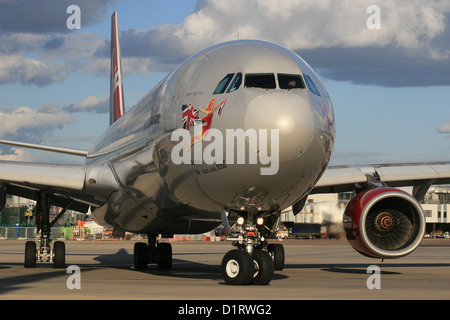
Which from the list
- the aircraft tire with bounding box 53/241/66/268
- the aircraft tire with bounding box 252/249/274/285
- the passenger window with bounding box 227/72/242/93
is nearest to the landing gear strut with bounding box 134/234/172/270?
the aircraft tire with bounding box 53/241/66/268

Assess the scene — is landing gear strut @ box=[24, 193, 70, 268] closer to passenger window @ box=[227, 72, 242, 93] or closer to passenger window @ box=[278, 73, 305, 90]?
passenger window @ box=[227, 72, 242, 93]

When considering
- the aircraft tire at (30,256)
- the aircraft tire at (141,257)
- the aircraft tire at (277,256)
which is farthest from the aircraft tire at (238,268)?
the aircraft tire at (30,256)

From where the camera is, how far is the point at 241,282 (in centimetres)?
1334

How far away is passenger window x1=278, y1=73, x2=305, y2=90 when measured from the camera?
12906mm

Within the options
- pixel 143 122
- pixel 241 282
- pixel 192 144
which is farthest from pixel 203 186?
pixel 143 122

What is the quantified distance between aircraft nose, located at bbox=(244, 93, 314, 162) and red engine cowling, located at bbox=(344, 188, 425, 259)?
12.5ft

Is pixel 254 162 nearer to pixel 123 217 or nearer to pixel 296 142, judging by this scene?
pixel 296 142

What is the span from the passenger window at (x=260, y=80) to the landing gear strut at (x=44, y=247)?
10.1 meters

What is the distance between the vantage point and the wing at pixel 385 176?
59.0 feet

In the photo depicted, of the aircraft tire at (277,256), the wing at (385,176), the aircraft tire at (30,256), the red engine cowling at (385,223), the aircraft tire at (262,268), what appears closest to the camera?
the aircraft tire at (262,268)

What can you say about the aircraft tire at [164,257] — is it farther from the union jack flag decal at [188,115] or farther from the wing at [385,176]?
the union jack flag decal at [188,115]

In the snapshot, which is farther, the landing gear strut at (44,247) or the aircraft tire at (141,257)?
the aircraft tire at (141,257)
